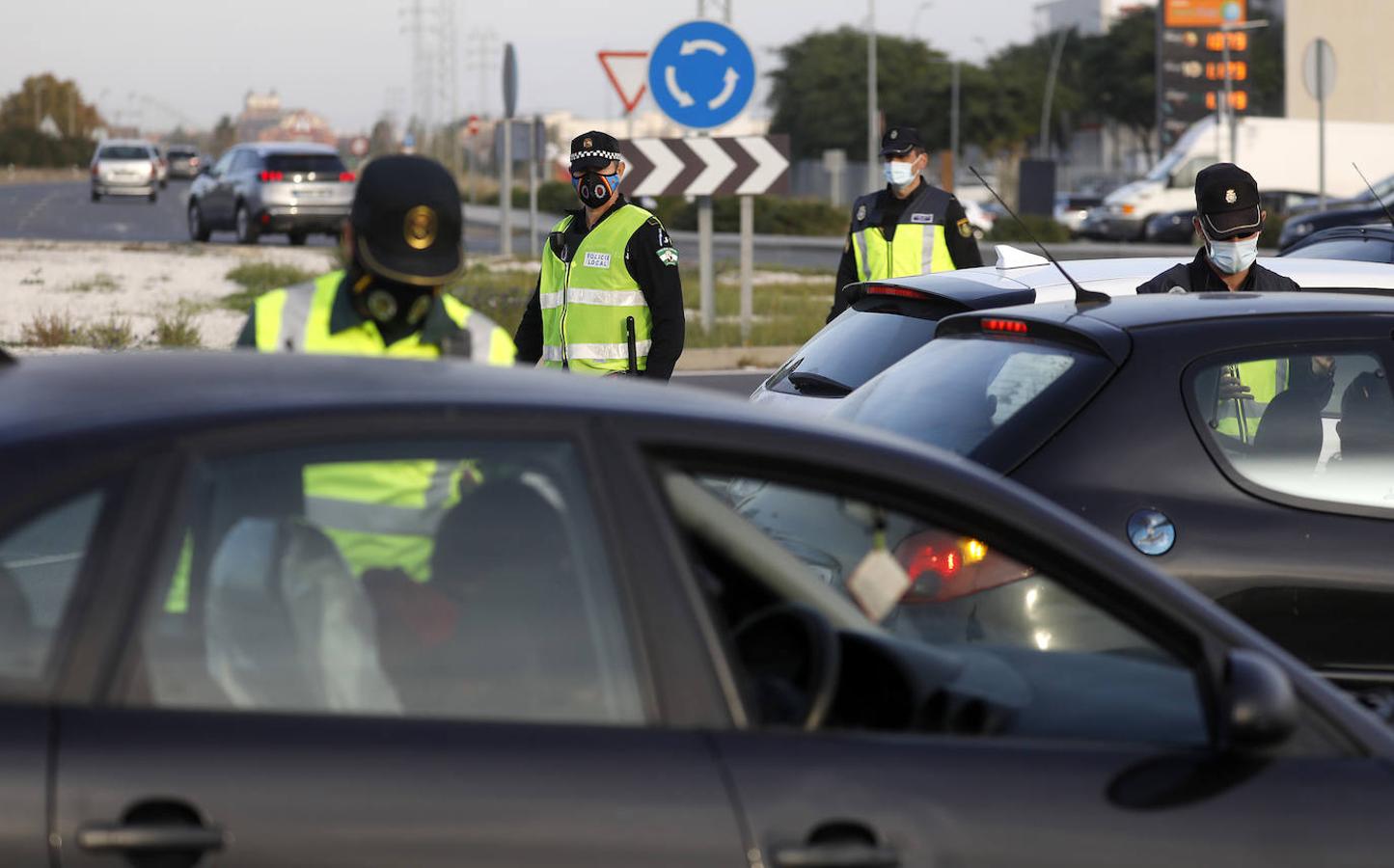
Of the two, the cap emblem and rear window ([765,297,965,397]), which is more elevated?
the cap emblem

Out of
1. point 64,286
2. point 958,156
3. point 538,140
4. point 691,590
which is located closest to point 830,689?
point 691,590

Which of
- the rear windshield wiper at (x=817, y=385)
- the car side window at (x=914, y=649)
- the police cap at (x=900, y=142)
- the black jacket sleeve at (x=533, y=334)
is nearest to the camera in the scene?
the car side window at (x=914, y=649)

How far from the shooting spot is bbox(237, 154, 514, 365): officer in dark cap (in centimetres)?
402

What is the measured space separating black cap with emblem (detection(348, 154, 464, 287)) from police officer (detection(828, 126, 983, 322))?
17.7 feet

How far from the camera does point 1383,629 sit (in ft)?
16.1

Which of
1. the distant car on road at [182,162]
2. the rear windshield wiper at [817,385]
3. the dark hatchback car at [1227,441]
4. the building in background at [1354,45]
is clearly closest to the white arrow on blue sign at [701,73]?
the rear windshield wiper at [817,385]

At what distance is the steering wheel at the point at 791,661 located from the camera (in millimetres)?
2811

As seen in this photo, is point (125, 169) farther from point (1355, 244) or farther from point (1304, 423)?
point (1304, 423)

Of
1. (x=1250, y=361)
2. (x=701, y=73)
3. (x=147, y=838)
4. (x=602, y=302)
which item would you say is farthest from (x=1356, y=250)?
(x=147, y=838)

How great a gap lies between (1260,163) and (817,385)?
A: 46063 millimetres

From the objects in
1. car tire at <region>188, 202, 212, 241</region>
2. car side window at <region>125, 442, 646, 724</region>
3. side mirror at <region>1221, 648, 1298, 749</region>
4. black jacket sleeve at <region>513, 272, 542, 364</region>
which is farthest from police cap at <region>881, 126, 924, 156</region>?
car tire at <region>188, 202, 212, 241</region>

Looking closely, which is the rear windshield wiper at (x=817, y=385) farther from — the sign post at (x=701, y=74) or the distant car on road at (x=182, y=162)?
the distant car on road at (x=182, y=162)

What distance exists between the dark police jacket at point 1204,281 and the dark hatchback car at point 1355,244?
381cm

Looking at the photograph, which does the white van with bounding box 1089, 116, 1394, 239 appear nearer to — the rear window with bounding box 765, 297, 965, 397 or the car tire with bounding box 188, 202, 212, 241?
the car tire with bounding box 188, 202, 212, 241
